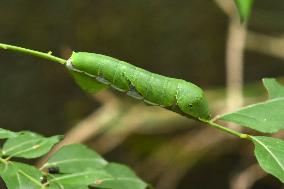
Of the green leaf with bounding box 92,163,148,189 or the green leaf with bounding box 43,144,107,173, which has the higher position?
the green leaf with bounding box 43,144,107,173

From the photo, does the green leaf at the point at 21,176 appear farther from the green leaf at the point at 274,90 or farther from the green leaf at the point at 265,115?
the green leaf at the point at 274,90

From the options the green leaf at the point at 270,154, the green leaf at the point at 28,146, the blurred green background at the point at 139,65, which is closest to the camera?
the green leaf at the point at 270,154

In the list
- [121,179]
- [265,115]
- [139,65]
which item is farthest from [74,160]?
[139,65]

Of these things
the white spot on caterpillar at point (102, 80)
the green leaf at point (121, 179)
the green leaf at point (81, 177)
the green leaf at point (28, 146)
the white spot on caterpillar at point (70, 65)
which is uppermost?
the white spot on caterpillar at point (70, 65)

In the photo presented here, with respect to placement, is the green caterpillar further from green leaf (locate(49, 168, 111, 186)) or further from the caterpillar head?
green leaf (locate(49, 168, 111, 186))

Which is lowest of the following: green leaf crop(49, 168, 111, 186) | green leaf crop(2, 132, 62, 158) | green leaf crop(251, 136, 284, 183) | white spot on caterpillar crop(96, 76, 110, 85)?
green leaf crop(49, 168, 111, 186)

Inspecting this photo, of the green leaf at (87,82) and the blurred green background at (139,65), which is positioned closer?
the green leaf at (87,82)

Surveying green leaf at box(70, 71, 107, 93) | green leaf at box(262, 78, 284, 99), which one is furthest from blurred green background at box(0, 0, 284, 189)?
green leaf at box(70, 71, 107, 93)

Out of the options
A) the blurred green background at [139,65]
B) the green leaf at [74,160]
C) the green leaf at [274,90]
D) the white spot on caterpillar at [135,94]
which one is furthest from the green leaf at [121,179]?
the blurred green background at [139,65]
